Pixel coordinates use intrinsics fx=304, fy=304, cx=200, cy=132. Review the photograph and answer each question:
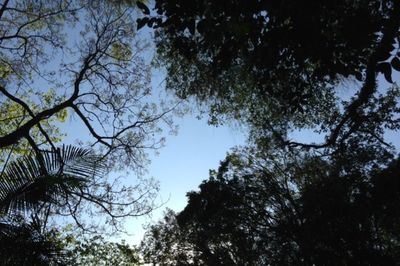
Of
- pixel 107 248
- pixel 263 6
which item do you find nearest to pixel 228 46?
pixel 263 6

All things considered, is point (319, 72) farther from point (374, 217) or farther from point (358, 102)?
point (374, 217)

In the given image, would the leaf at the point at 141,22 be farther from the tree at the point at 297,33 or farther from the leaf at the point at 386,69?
the leaf at the point at 386,69

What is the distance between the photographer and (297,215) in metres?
17.3

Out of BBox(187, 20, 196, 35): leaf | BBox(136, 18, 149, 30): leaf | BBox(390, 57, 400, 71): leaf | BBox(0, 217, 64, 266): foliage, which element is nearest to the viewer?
BBox(0, 217, 64, 266): foliage

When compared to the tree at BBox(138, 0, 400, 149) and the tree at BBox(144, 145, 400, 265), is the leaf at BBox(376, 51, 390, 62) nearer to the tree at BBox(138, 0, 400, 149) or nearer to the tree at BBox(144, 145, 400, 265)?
the tree at BBox(138, 0, 400, 149)

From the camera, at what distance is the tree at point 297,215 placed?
15.0m

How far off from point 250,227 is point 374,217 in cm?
676

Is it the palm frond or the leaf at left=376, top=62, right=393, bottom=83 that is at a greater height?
the leaf at left=376, top=62, right=393, bottom=83

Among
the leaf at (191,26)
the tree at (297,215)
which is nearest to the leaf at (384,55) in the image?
the leaf at (191,26)

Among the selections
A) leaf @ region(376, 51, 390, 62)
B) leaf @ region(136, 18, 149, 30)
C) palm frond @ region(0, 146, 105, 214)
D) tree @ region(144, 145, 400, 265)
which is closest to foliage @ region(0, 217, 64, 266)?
palm frond @ region(0, 146, 105, 214)

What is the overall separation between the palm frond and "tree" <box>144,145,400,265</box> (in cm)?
1398

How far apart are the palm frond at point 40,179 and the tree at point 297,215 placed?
14.0m

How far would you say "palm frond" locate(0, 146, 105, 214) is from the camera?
351 centimetres

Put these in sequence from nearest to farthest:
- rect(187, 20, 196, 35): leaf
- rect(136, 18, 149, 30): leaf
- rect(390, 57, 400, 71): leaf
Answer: rect(390, 57, 400, 71): leaf < rect(187, 20, 196, 35): leaf < rect(136, 18, 149, 30): leaf
